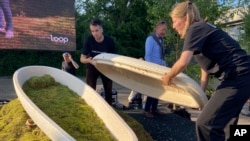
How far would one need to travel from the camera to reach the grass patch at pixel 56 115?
4516mm

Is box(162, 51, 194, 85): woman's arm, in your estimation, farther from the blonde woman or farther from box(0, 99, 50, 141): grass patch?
box(0, 99, 50, 141): grass patch

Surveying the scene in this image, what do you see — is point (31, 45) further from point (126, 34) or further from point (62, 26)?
point (126, 34)

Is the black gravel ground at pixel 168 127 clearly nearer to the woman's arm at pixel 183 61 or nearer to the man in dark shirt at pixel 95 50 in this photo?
the man in dark shirt at pixel 95 50

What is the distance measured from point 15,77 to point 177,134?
2.45 m

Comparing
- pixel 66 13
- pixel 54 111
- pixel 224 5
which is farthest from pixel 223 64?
pixel 66 13

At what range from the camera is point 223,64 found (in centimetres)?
362

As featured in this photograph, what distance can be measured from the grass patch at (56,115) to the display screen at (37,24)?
503 inches

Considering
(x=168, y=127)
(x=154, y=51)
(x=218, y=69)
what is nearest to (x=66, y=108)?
(x=168, y=127)

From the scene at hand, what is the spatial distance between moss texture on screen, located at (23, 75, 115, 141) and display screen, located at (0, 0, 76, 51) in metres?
12.8

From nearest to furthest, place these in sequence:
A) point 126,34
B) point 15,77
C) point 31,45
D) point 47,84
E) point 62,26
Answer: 1. point 15,77
2. point 47,84
3. point 31,45
4. point 62,26
5. point 126,34

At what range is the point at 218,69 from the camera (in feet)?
12.0

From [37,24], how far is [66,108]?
15.0 meters

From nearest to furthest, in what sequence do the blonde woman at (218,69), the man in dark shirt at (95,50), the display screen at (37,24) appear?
1. the blonde woman at (218,69)
2. the man in dark shirt at (95,50)
3. the display screen at (37,24)

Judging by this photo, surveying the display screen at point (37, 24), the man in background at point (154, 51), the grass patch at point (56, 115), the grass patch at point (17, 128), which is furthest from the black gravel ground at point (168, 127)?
the display screen at point (37, 24)
